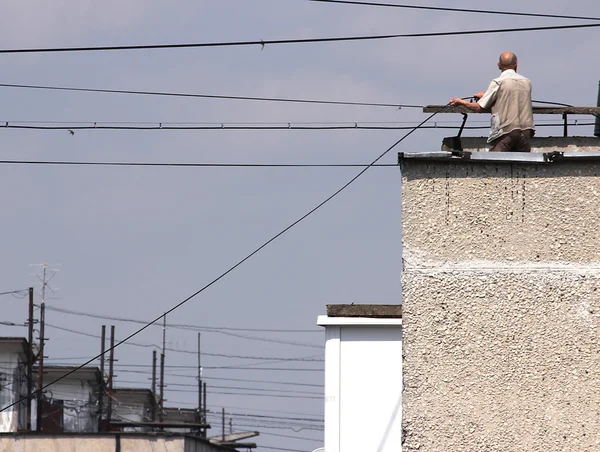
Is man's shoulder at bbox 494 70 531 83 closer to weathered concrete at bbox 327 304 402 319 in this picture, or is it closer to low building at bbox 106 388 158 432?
weathered concrete at bbox 327 304 402 319

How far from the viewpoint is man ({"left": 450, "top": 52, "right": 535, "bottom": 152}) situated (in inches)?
335

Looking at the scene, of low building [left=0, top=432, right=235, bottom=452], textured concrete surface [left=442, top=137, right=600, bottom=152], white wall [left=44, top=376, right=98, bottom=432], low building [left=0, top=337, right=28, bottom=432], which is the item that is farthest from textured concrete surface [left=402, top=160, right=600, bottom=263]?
white wall [left=44, top=376, right=98, bottom=432]

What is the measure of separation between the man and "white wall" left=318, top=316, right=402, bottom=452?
7140 mm

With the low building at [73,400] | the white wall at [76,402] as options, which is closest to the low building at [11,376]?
the low building at [73,400]

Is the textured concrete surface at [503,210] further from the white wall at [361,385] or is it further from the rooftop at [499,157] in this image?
the white wall at [361,385]

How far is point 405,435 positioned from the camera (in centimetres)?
724

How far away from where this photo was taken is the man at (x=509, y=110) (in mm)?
8508

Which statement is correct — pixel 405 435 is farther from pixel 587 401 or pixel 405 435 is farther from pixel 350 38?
pixel 350 38

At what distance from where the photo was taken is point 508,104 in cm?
855

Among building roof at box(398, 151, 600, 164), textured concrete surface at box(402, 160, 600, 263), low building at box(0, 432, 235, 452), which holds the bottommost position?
low building at box(0, 432, 235, 452)

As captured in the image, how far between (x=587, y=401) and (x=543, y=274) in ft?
2.69

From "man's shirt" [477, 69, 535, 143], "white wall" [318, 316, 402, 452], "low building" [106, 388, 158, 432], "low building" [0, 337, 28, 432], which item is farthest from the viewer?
"low building" [106, 388, 158, 432]

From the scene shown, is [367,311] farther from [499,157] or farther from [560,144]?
[499,157]

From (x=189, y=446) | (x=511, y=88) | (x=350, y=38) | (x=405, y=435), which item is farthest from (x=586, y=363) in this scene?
(x=189, y=446)
